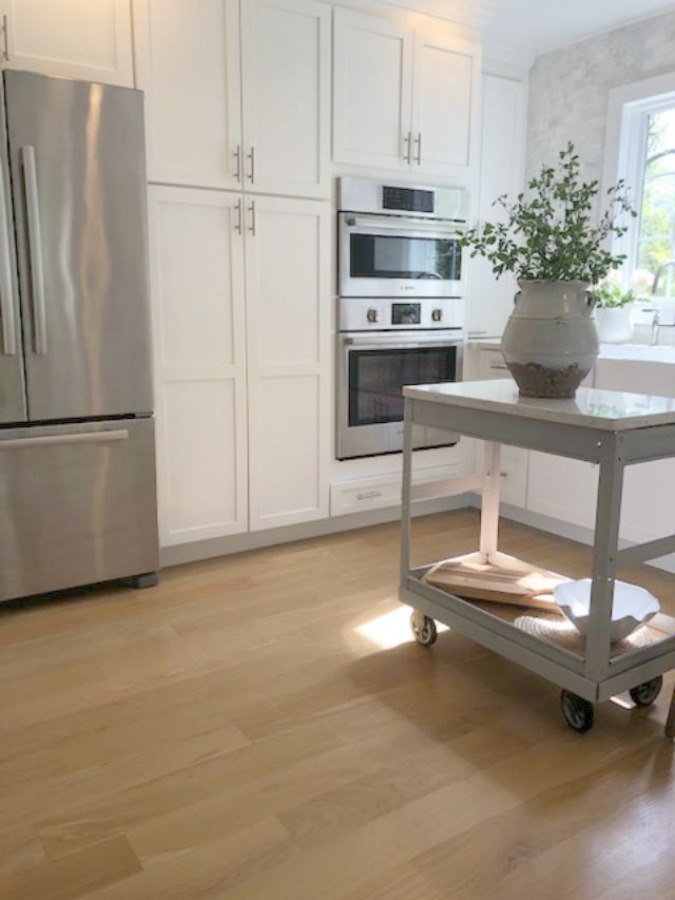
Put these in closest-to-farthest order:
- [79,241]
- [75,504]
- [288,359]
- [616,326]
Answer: [79,241], [75,504], [288,359], [616,326]

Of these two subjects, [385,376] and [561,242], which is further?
[385,376]

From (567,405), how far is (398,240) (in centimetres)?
175

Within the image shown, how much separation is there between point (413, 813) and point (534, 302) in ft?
4.26

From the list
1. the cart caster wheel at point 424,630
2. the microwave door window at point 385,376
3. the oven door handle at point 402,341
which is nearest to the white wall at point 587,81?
the oven door handle at point 402,341

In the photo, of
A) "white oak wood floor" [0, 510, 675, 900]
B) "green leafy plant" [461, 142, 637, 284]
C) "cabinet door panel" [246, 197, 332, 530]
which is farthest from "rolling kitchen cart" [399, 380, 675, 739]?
"cabinet door panel" [246, 197, 332, 530]

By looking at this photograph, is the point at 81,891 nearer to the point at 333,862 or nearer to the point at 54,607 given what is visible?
the point at 333,862

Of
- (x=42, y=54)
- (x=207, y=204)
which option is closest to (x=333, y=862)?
(x=207, y=204)

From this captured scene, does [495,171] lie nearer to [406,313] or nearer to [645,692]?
[406,313]

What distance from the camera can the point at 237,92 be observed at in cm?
285

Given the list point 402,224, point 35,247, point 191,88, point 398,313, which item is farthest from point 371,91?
point 35,247

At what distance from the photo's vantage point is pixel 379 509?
12.1 ft

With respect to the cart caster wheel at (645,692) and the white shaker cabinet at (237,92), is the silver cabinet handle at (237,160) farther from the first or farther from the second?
the cart caster wheel at (645,692)

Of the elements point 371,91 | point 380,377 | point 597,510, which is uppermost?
point 371,91

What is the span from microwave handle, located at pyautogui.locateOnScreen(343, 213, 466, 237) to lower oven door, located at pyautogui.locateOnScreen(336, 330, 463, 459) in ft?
1.54
